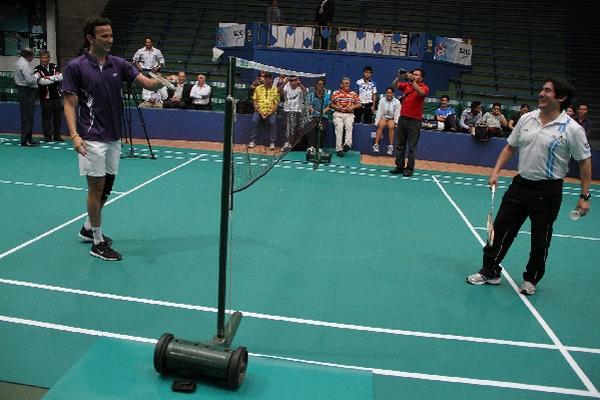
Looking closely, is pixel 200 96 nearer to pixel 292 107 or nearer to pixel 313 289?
pixel 292 107

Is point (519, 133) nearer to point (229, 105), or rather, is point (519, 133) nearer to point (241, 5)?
point (229, 105)

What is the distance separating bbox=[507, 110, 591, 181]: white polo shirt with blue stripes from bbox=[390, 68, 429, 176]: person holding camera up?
576cm

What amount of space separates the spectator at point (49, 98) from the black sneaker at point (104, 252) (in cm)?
873

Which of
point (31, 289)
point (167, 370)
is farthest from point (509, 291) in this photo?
point (31, 289)

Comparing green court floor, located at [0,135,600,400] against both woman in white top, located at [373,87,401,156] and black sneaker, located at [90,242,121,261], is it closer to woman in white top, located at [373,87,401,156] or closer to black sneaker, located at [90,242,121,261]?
black sneaker, located at [90,242,121,261]

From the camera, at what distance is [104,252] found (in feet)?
19.2

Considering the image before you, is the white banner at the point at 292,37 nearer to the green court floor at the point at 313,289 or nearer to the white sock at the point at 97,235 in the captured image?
the green court floor at the point at 313,289

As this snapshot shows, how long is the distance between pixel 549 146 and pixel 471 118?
10.1m

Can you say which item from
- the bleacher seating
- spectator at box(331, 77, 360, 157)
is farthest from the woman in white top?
the bleacher seating

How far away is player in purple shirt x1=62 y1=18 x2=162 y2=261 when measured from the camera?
17.1 feet

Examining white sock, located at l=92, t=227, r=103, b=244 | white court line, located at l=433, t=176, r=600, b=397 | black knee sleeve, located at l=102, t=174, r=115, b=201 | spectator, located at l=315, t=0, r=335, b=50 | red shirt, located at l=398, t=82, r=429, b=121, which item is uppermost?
spectator, located at l=315, t=0, r=335, b=50

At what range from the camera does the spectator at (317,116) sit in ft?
38.1

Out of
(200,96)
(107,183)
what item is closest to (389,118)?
(200,96)

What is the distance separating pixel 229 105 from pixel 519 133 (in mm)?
3420
